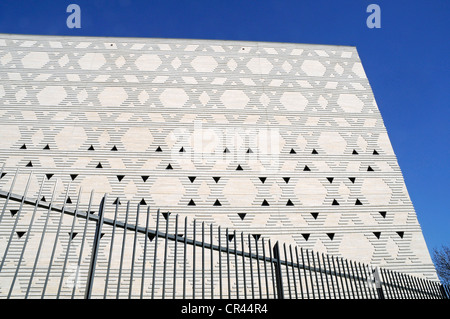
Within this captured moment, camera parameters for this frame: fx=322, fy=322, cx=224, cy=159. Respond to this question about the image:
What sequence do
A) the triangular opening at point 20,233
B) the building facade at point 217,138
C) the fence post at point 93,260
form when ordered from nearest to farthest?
the fence post at point 93,260, the triangular opening at point 20,233, the building facade at point 217,138

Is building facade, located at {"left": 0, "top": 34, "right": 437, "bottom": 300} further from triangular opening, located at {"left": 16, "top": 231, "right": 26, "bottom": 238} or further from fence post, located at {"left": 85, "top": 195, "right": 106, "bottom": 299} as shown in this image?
fence post, located at {"left": 85, "top": 195, "right": 106, "bottom": 299}

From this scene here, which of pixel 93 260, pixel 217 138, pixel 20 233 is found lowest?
pixel 93 260

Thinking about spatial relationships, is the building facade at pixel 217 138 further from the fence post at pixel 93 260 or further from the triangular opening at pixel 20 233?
the fence post at pixel 93 260

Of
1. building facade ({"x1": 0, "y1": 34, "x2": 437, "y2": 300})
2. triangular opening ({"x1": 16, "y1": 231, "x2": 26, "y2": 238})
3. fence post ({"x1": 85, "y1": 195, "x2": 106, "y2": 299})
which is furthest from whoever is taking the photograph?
building facade ({"x1": 0, "y1": 34, "x2": 437, "y2": 300})

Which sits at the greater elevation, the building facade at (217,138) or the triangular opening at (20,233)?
the building facade at (217,138)

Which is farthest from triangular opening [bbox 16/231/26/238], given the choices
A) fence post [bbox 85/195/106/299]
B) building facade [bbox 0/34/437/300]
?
fence post [bbox 85/195/106/299]

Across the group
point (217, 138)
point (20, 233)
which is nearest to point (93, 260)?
point (20, 233)

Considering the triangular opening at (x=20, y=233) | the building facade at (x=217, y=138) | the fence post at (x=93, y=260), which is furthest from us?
the building facade at (x=217, y=138)

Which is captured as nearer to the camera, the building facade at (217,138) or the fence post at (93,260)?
the fence post at (93,260)

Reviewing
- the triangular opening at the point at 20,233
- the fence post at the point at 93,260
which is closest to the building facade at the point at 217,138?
the triangular opening at the point at 20,233

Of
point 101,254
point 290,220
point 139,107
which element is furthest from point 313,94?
point 101,254

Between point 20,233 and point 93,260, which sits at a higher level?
point 20,233

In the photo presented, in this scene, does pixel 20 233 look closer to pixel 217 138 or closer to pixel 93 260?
pixel 217 138
